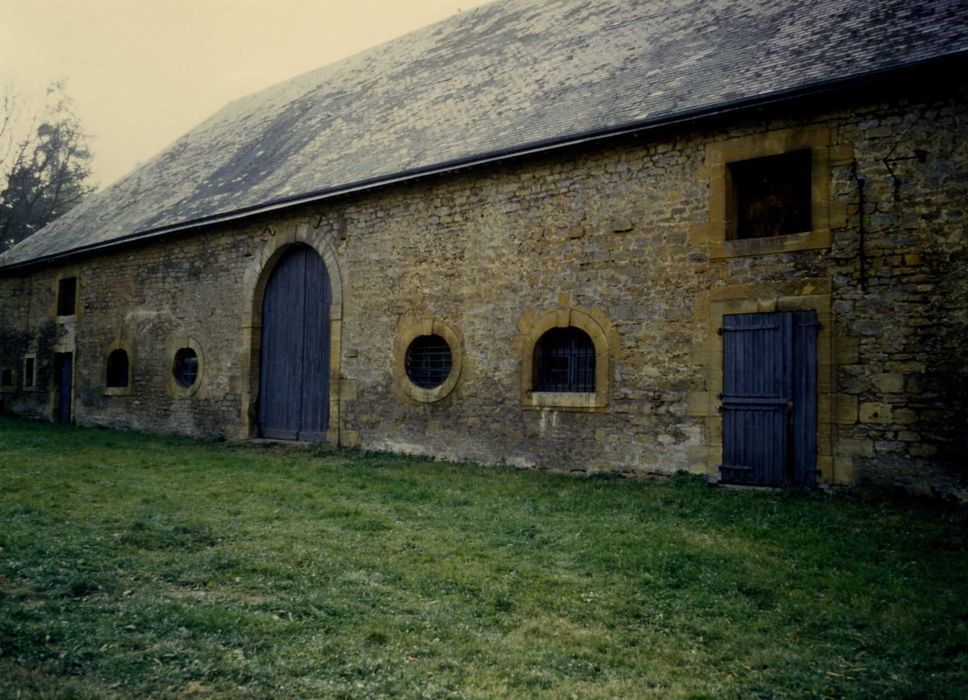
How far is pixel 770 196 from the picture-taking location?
8547 millimetres

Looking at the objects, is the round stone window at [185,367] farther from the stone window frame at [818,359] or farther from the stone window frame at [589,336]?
the stone window frame at [818,359]

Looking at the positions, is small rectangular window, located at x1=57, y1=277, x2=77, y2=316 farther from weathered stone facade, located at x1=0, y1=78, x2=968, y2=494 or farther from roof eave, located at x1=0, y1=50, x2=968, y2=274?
weathered stone facade, located at x1=0, y1=78, x2=968, y2=494

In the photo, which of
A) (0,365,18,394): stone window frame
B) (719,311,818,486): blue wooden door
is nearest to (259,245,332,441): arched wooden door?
(719,311,818,486): blue wooden door

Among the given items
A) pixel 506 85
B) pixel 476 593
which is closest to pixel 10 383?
pixel 506 85

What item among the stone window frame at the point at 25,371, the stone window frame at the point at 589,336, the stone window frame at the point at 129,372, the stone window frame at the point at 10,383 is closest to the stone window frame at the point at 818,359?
the stone window frame at the point at 589,336

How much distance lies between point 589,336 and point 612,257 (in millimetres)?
1068

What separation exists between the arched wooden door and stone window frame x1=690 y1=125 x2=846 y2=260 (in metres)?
6.81

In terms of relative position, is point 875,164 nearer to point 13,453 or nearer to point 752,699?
point 752,699

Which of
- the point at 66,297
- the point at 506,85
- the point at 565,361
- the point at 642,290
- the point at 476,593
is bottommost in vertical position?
the point at 476,593

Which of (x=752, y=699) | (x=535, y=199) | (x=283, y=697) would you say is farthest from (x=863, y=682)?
(x=535, y=199)

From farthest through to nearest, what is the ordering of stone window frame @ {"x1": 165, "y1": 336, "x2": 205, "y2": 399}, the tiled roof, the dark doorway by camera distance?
the dark doorway
stone window frame @ {"x1": 165, "y1": 336, "x2": 205, "y2": 399}
the tiled roof

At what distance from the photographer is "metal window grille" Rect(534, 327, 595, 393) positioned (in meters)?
9.37

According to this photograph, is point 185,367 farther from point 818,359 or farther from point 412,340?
point 818,359

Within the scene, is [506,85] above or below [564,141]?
above
